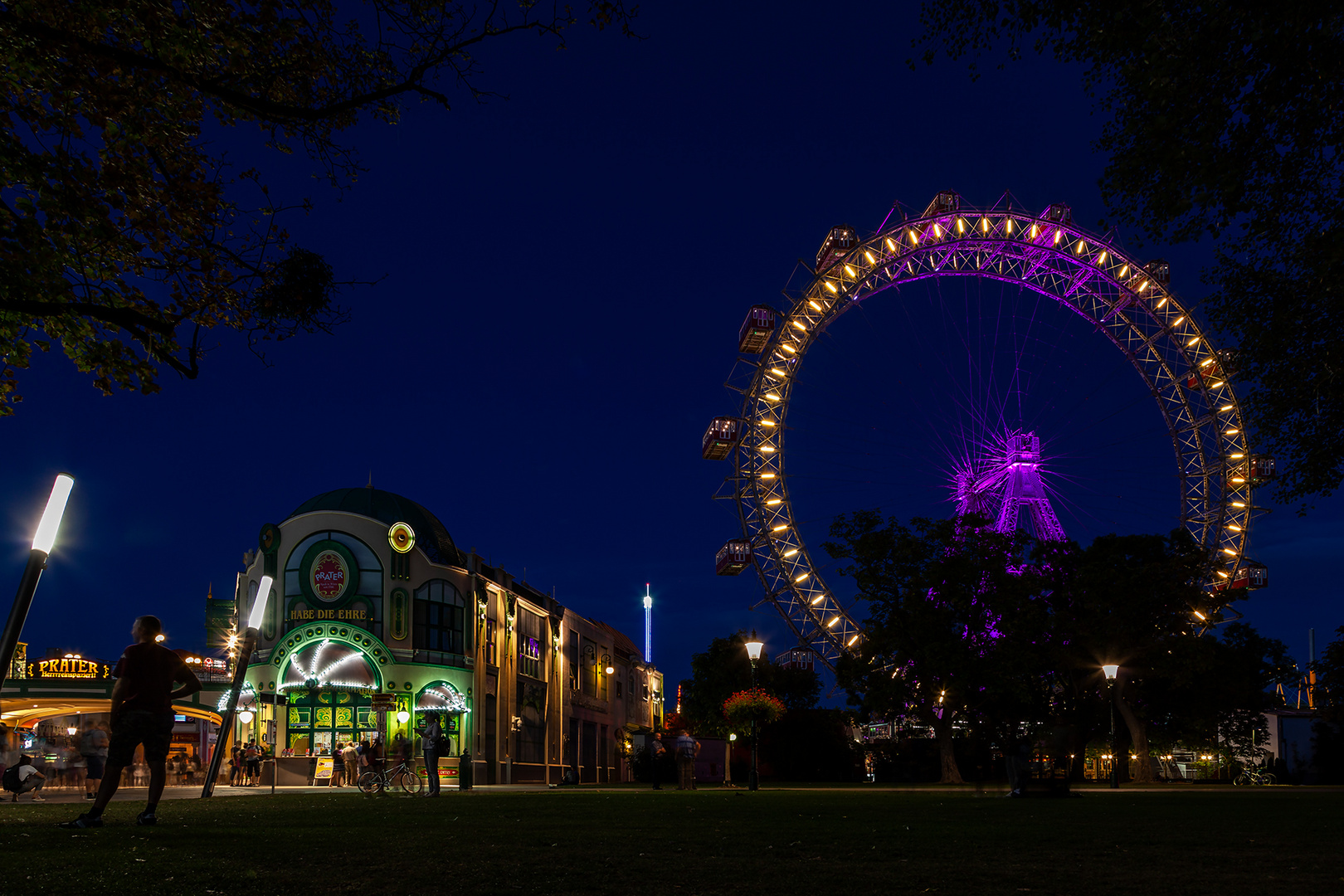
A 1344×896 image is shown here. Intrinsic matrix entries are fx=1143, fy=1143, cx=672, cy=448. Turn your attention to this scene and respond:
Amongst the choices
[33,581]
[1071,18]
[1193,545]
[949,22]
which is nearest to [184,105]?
[33,581]

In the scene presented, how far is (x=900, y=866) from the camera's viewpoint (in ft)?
25.1

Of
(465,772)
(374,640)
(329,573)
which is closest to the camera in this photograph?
(465,772)

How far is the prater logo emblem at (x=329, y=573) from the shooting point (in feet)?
144

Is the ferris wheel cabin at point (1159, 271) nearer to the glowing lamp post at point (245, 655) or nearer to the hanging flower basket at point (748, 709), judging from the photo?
the hanging flower basket at point (748, 709)

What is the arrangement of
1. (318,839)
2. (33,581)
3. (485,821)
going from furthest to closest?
(485,821), (33,581), (318,839)

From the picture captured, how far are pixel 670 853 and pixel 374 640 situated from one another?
35690 millimetres

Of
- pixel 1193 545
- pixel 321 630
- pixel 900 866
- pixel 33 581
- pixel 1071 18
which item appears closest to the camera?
pixel 900 866

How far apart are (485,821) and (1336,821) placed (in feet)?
32.8

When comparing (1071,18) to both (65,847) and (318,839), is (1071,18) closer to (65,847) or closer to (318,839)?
(318,839)

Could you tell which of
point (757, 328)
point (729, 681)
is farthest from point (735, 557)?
point (729, 681)

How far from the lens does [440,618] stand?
4522cm

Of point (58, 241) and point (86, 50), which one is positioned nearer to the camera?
point (86, 50)

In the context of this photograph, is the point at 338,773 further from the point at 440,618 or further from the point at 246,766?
the point at 440,618

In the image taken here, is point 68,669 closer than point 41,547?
No
